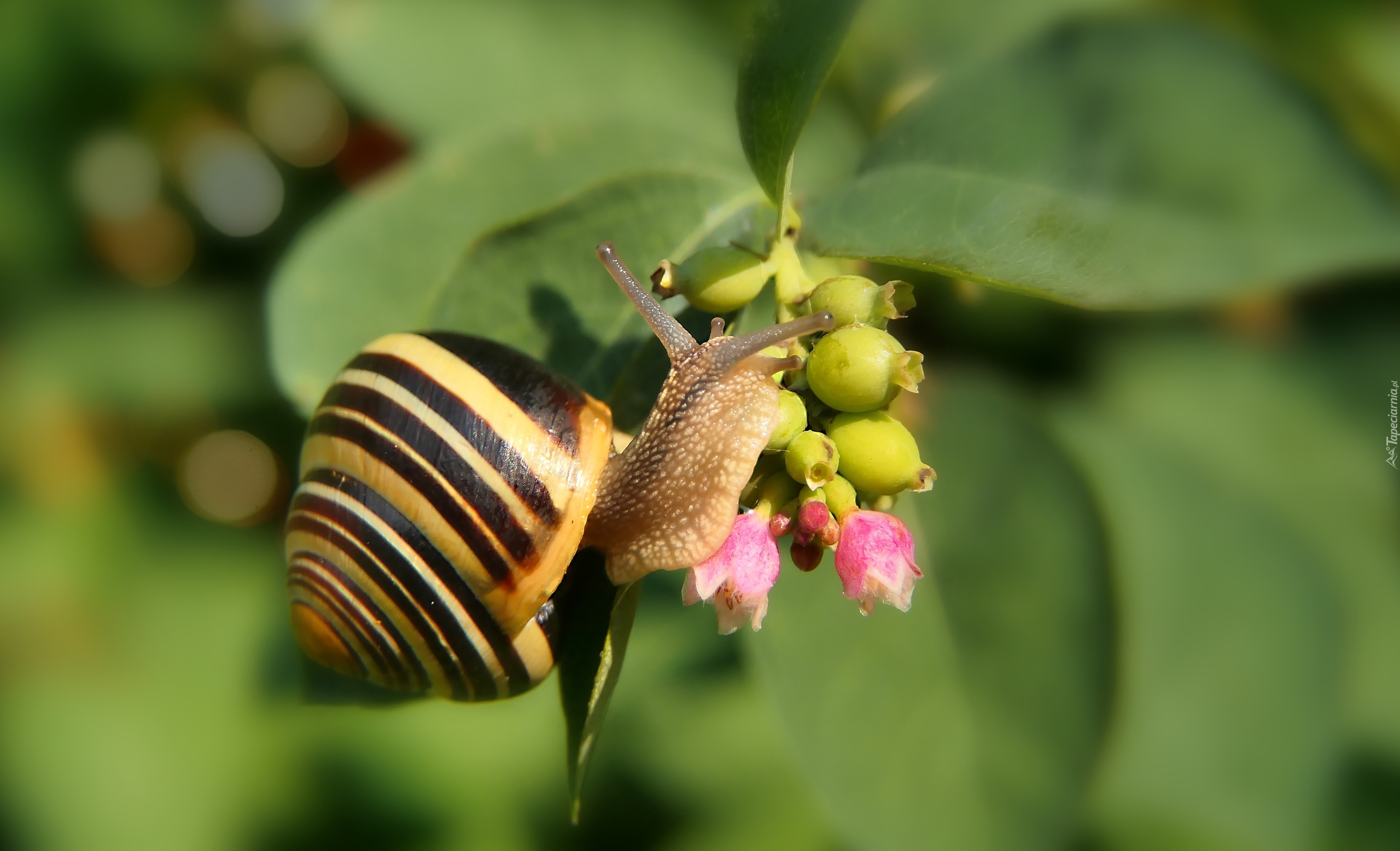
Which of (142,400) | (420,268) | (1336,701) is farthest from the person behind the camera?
(142,400)

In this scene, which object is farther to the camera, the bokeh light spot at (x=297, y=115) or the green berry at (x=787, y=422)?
the bokeh light spot at (x=297, y=115)

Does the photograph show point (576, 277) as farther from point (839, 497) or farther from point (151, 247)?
point (151, 247)

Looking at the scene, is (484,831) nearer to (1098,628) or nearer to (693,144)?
(1098,628)

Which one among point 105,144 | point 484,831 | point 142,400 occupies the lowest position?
point 484,831

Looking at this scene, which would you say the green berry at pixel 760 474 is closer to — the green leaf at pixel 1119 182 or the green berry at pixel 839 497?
the green berry at pixel 839 497

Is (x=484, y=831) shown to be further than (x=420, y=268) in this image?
Yes

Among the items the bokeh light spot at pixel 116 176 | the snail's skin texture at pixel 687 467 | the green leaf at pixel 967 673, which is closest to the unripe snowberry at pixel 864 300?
the snail's skin texture at pixel 687 467

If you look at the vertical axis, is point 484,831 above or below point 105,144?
below

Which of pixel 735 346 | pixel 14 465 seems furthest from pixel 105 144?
pixel 735 346
